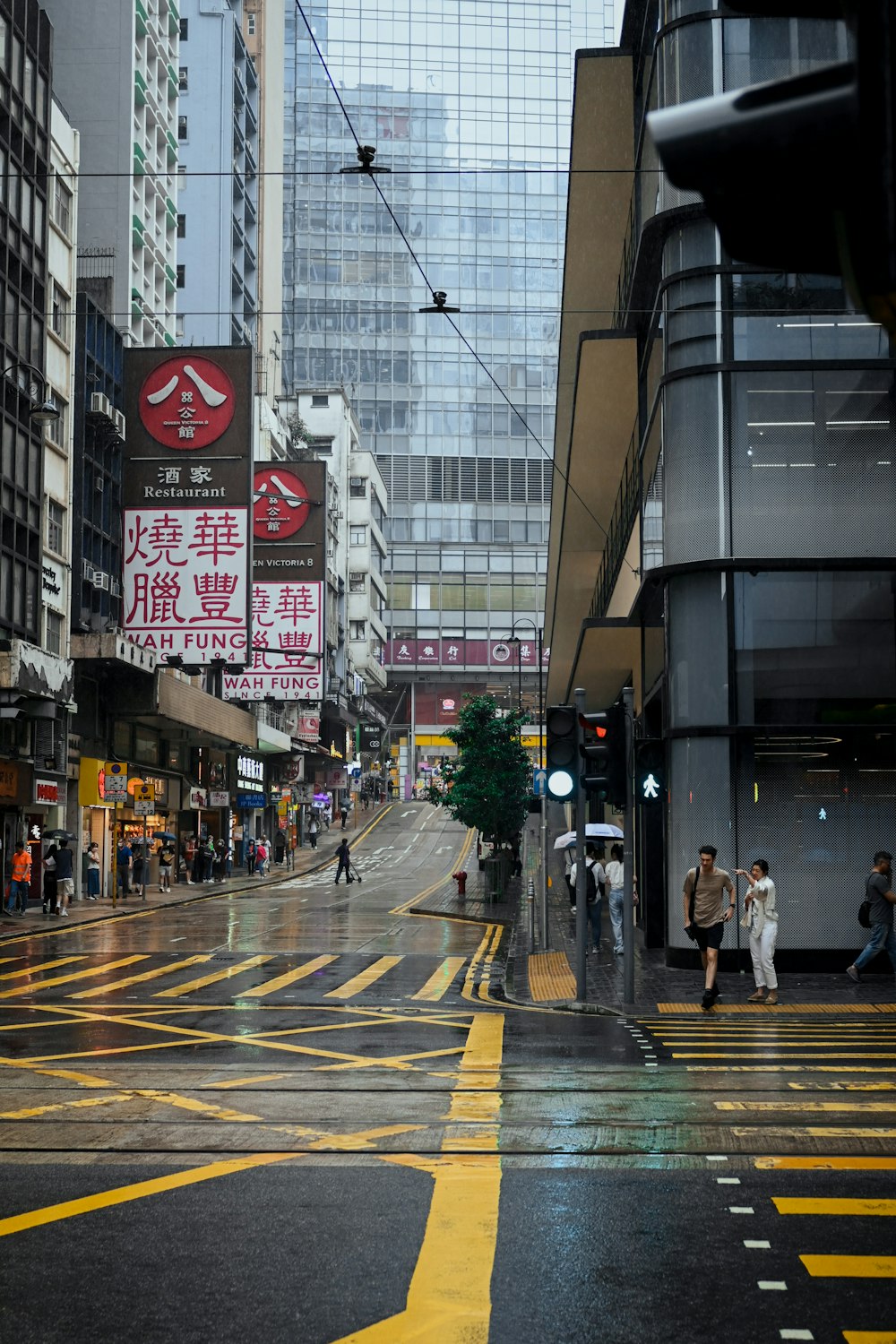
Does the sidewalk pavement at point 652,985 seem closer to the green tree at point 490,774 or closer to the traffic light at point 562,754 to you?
the traffic light at point 562,754

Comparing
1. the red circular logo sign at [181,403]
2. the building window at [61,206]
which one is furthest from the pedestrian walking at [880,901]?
the building window at [61,206]

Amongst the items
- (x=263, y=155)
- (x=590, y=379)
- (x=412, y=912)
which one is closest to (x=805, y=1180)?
(x=590, y=379)

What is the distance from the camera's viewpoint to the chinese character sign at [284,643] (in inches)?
2021

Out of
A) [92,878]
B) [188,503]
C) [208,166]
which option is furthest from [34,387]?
[208,166]

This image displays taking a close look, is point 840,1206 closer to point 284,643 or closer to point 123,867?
point 123,867

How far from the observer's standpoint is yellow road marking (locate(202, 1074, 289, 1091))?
10.8 meters

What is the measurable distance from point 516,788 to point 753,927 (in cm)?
3092

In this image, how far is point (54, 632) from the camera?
4244cm

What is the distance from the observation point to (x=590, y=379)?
29109mm

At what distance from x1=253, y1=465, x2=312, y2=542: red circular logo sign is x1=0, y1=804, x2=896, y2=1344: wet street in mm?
37697

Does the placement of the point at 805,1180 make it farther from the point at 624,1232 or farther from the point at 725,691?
the point at 725,691

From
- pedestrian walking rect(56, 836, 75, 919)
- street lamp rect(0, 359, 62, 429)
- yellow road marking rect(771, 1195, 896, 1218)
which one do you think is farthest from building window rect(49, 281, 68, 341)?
yellow road marking rect(771, 1195, 896, 1218)

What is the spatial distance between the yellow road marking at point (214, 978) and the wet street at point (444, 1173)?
1.35 meters

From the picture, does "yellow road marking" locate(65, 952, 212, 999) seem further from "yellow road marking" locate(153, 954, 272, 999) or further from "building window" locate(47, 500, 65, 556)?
"building window" locate(47, 500, 65, 556)
